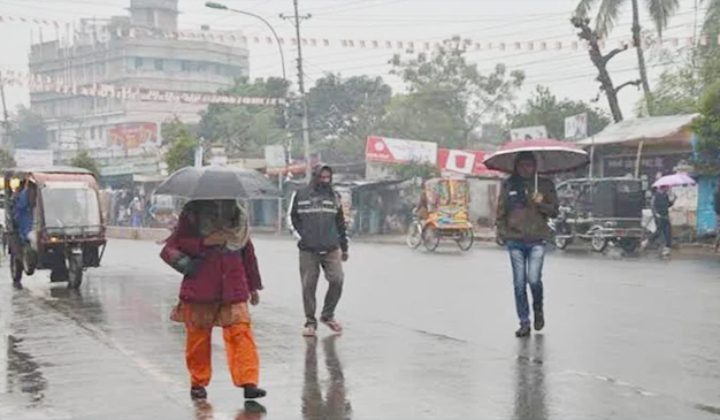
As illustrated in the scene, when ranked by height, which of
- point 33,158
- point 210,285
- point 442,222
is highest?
point 33,158

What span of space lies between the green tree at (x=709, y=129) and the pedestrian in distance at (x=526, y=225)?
14571 mm

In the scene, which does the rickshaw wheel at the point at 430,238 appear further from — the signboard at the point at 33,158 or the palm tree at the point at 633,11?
the signboard at the point at 33,158

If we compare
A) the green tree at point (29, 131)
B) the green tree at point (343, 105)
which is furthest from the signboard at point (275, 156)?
the green tree at point (29, 131)

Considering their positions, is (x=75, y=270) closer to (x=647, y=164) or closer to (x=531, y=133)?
(x=647, y=164)

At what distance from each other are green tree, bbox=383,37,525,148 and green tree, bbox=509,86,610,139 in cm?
1177

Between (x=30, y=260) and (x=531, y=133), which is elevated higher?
(x=531, y=133)

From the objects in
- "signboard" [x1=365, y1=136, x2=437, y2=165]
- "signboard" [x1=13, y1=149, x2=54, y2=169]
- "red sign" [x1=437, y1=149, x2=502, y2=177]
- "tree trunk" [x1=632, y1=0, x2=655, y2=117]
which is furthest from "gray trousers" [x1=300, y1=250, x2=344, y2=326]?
"signboard" [x1=13, y1=149, x2=54, y2=169]

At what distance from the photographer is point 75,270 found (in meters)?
16.4

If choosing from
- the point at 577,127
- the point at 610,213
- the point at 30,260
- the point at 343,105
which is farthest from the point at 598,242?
the point at 343,105

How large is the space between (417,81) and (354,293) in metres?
40.7

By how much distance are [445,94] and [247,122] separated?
64.7ft

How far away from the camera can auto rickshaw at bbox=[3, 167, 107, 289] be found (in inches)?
641

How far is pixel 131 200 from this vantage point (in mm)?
52906

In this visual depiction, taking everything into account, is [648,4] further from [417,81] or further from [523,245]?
[523,245]
